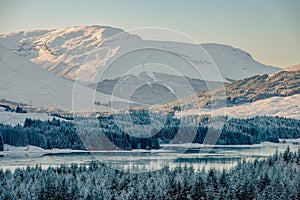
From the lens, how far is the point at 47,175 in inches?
3541

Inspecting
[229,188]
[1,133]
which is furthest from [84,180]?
[1,133]

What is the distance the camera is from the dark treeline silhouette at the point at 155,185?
82.5 metres

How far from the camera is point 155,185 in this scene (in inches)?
3339

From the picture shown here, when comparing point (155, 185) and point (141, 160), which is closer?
point (155, 185)

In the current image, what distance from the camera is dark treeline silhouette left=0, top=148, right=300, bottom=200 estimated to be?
3248 inches

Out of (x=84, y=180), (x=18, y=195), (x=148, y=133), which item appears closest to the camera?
(x=18, y=195)

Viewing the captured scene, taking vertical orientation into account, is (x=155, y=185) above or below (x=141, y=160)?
below

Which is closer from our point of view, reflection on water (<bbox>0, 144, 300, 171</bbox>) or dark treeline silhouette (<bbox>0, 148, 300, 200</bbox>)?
dark treeline silhouette (<bbox>0, 148, 300, 200</bbox>)

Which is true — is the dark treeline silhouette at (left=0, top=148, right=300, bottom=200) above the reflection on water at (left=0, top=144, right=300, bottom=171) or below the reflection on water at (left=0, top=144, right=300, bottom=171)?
below

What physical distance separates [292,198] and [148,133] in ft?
354

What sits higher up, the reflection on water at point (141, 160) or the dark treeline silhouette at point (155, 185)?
the reflection on water at point (141, 160)

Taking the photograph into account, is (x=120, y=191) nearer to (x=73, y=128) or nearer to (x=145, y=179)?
(x=145, y=179)

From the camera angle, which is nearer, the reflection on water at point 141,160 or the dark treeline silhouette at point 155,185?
the dark treeline silhouette at point 155,185

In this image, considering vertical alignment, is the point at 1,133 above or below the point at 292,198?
above
